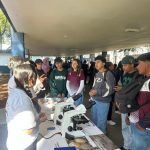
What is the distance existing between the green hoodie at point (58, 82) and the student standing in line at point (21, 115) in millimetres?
2583

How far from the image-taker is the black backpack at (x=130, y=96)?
197 cm

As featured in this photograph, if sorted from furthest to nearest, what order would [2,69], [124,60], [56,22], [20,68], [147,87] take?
[2,69] → [56,22] → [124,60] → [147,87] → [20,68]

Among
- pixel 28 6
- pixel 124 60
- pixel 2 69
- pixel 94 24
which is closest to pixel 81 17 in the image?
pixel 94 24

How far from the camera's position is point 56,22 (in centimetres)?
534

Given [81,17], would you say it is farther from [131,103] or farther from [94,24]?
[131,103]

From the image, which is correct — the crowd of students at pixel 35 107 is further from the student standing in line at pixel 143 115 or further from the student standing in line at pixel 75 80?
the student standing in line at pixel 75 80

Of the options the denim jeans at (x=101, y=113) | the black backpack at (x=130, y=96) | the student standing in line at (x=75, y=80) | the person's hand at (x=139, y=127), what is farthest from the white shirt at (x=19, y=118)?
the student standing in line at (x=75, y=80)

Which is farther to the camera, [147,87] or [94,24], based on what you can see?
[94,24]

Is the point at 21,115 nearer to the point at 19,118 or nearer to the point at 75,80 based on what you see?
the point at 19,118

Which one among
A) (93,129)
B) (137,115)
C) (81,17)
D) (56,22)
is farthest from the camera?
(56,22)

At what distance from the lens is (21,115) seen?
1.54 m

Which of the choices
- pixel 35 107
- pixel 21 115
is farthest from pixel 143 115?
pixel 21 115

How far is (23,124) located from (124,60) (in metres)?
1.94

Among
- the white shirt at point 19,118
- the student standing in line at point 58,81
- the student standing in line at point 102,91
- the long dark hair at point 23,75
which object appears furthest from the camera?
the student standing in line at point 58,81
